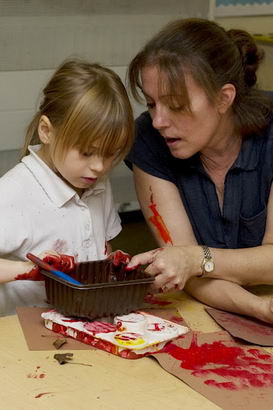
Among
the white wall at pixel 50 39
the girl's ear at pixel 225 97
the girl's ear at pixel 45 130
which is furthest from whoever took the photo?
the white wall at pixel 50 39

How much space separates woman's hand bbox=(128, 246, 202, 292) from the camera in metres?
1.60

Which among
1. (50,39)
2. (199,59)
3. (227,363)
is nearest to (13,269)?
(227,363)

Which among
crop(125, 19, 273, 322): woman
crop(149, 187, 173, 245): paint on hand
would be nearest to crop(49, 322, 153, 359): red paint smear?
crop(125, 19, 273, 322): woman

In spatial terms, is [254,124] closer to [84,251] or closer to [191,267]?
[191,267]

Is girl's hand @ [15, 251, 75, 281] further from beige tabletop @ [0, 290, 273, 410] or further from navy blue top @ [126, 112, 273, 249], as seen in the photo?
navy blue top @ [126, 112, 273, 249]

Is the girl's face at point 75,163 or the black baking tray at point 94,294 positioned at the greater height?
the girl's face at point 75,163

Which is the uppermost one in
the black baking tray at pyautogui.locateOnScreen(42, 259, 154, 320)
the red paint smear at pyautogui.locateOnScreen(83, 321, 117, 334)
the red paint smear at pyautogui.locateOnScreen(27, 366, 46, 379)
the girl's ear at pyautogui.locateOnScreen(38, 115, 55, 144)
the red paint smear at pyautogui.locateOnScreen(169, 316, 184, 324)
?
the girl's ear at pyautogui.locateOnScreen(38, 115, 55, 144)

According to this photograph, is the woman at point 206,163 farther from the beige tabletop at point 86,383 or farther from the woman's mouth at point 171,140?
the beige tabletop at point 86,383

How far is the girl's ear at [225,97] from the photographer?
176cm

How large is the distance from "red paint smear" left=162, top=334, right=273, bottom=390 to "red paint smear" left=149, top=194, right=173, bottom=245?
1.40 ft

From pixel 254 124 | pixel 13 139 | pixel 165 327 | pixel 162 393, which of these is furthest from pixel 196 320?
pixel 13 139

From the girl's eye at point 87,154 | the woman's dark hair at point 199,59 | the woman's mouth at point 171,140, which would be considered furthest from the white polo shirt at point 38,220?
the woman's dark hair at point 199,59

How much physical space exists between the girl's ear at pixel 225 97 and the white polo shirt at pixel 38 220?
0.37m

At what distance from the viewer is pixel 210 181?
1.91 m
